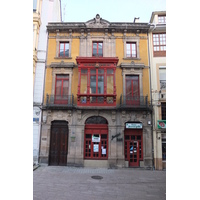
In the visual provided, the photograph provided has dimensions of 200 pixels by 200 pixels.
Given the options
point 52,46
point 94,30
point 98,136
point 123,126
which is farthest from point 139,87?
point 52,46

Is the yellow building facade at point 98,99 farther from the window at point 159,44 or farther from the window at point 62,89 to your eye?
the window at point 159,44

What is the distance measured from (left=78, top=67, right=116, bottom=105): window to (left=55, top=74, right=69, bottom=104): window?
3.56ft

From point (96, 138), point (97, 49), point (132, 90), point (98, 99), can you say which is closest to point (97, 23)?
point (97, 49)

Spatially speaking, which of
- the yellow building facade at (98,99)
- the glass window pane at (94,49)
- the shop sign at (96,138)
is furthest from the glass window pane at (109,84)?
the shop sign at (96,138)

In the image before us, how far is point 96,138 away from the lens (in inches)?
429

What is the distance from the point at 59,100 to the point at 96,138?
3616 millimetres

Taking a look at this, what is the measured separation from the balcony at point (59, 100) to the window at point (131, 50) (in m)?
5.20

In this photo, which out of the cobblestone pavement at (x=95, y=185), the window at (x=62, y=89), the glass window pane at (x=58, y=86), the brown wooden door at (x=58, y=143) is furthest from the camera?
the glass window pane at (x=58, y=86)

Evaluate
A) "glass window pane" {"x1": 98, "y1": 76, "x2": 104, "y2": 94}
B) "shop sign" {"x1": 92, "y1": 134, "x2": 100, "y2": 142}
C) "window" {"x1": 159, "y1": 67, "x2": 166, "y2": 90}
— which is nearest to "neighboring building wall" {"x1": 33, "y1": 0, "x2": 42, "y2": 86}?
"glass window pane" {"x1": 98, "y1": 76, "x2": 104, "y2": 94}

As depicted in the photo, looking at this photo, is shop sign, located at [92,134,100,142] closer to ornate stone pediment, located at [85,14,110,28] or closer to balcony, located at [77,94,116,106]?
balcony, located at [77,94,116,106]

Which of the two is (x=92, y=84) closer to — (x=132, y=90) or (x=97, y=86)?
(x=97, y=86)

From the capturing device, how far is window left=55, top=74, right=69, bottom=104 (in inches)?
441

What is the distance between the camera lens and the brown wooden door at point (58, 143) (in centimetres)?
1062
